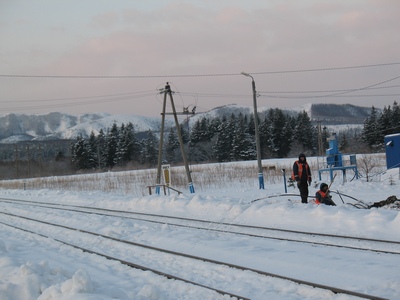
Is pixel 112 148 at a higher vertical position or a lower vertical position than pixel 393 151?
higher

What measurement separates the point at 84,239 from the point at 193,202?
5.22m

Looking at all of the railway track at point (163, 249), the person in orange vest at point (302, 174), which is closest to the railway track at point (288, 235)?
the railway track at point (163, 249)

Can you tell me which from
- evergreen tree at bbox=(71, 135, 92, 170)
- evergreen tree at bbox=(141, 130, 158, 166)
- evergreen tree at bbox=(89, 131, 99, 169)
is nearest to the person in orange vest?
evergreen tree at bbox=(141, 130, 158, 166)

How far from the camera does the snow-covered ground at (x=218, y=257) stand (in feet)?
18.8

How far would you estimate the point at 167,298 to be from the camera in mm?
5801

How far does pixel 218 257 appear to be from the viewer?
7.98m

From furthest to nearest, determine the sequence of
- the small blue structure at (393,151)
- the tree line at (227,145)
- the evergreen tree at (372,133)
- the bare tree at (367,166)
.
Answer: the tree line at (227,145), the evergreen tree at (372,133), the small blue structure at (393,151), the bare tree at (367,166)

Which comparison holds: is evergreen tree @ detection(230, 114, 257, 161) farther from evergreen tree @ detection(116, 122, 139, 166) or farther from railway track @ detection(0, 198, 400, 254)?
railway track @ detection(0, 198, 400, 254)

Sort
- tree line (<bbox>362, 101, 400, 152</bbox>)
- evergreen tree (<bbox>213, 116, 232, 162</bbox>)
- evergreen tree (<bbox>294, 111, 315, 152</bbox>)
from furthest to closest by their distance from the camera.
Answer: evergreen tree (<bbox>294, 111, 315, 152</bbox>) → evergreen tree (<bbox>213, 116, 232, 162</bbox>) → tree line (<bbox>362, 101, 400, 152</bbox>)

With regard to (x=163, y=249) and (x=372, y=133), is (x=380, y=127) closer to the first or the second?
(x=372, y=133)

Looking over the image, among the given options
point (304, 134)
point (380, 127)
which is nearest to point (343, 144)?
point (304, 134)

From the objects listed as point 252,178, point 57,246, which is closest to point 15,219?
point 57,246

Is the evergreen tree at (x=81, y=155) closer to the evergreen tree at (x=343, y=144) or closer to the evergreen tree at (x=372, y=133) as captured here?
the evergreen tree at (x=343, y=144)

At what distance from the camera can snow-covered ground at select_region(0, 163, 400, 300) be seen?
18.8 feet
